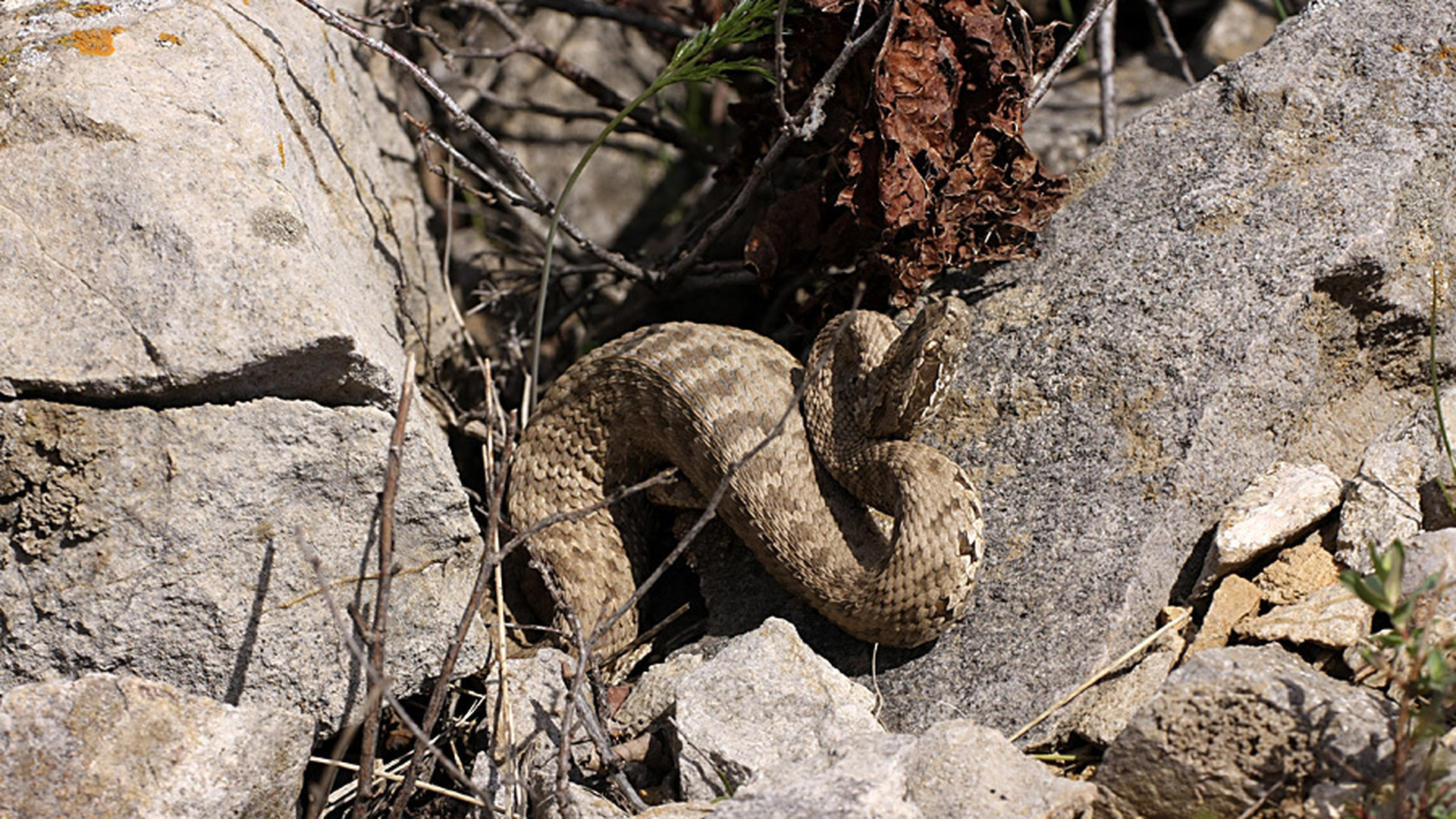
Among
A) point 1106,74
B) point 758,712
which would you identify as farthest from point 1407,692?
point 1106,74

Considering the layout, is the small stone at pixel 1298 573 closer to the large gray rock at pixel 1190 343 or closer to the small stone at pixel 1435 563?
the large gray rock at pixel 1190 343

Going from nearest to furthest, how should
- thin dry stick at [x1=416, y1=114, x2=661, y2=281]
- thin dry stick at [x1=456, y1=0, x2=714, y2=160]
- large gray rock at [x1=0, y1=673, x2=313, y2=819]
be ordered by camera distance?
large gray rock at [x1=0, y1=673, x2=313, y2=819]
thin dry stick at [x1=416, y1=114, x2=661, y2=281]
thin dry stick at [x1=456, y1=0, x2=714, y2=160]

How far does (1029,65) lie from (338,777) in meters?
3.35

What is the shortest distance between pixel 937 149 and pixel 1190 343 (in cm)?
108

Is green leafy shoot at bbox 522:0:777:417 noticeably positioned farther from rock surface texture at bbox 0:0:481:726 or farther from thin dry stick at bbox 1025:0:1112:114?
thin dry stick at bbox 1025:0:1112:114

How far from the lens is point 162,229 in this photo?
337 centimetres

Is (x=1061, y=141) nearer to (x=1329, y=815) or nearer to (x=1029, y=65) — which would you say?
(x=1029, y=65)

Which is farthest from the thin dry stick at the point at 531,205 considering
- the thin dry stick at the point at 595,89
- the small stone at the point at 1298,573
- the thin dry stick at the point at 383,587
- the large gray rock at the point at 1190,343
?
the small stone at the point at 1298,573

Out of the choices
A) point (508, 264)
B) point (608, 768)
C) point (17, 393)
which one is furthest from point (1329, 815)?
point (508, 264)

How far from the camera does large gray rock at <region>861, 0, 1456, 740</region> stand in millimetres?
3777

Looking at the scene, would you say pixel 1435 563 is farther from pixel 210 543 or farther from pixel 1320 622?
pixel 210 543

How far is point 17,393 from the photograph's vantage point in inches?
127

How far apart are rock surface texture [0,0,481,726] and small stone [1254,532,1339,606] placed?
2.38 m

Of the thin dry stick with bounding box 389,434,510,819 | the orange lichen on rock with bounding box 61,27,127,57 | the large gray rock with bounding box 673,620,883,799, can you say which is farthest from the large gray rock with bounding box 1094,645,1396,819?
the orange lichen on rock with bounding box 61,27,127,57
